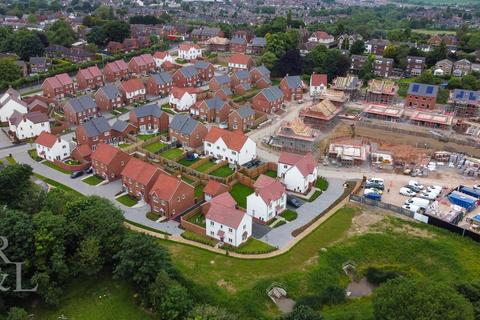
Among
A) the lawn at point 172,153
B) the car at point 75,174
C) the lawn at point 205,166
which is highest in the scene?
the lawn at point 172,153

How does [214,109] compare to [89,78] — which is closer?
[214,109]

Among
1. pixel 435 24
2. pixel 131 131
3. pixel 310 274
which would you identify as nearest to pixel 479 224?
pixel 310 274

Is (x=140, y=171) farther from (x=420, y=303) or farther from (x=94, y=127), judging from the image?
(x=420, y=303)

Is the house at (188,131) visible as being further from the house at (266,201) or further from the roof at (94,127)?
the house at (266,201)

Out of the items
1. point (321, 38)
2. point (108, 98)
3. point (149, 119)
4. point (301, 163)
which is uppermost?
point (321, 38)

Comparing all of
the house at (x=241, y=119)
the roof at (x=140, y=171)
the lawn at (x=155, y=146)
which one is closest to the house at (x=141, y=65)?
the house at (x=241, y=119)

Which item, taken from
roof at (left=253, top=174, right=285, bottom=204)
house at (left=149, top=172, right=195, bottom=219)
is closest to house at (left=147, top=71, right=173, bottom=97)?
house at (left=149, top=172, right=195, bottom=219)

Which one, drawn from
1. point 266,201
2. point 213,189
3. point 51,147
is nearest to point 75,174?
point 51,147
